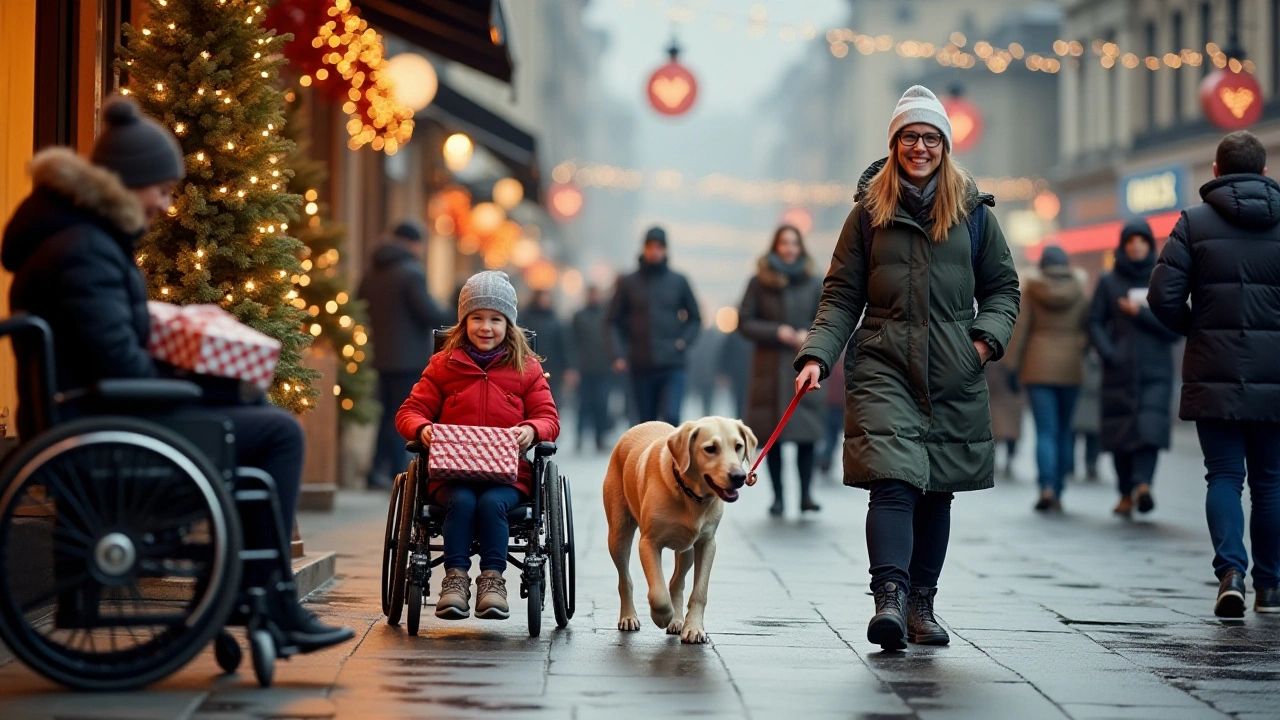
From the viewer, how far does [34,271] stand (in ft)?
18.3

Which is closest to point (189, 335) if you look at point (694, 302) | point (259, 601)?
point (259, 601)

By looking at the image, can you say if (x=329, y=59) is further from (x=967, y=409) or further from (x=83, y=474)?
(x=83, y=474)

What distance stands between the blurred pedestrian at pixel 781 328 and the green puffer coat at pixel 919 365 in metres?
6.05

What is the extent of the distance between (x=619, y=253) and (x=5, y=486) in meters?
120

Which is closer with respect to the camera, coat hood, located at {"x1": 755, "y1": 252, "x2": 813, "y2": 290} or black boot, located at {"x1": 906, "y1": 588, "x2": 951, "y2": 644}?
black boot, located at {"x1": 906, "y1": 588, "x2": 951, "y2": 644}

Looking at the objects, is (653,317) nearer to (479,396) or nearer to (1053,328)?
(1053,328)

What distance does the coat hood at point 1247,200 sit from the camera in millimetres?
8656

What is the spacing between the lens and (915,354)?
282 inches

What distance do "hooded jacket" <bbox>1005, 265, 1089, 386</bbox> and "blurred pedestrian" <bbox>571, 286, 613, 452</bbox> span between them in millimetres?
8111

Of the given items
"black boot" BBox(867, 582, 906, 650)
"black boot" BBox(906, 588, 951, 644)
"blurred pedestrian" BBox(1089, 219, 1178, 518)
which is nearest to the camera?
Result: "black boot" BBox(867, 582, 906, 650)

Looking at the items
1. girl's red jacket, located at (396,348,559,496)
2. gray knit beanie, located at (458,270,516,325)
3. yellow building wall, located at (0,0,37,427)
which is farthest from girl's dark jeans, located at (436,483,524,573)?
yellow building wall, located at (0,0,37,427)

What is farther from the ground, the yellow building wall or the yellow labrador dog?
the yellow building wall

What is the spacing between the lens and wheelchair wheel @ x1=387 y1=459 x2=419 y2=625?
7.20 m

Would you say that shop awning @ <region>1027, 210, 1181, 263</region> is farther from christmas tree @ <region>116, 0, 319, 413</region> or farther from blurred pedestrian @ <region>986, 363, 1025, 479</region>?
christmas tree @ <region>116, 0, 319, 413</region>
